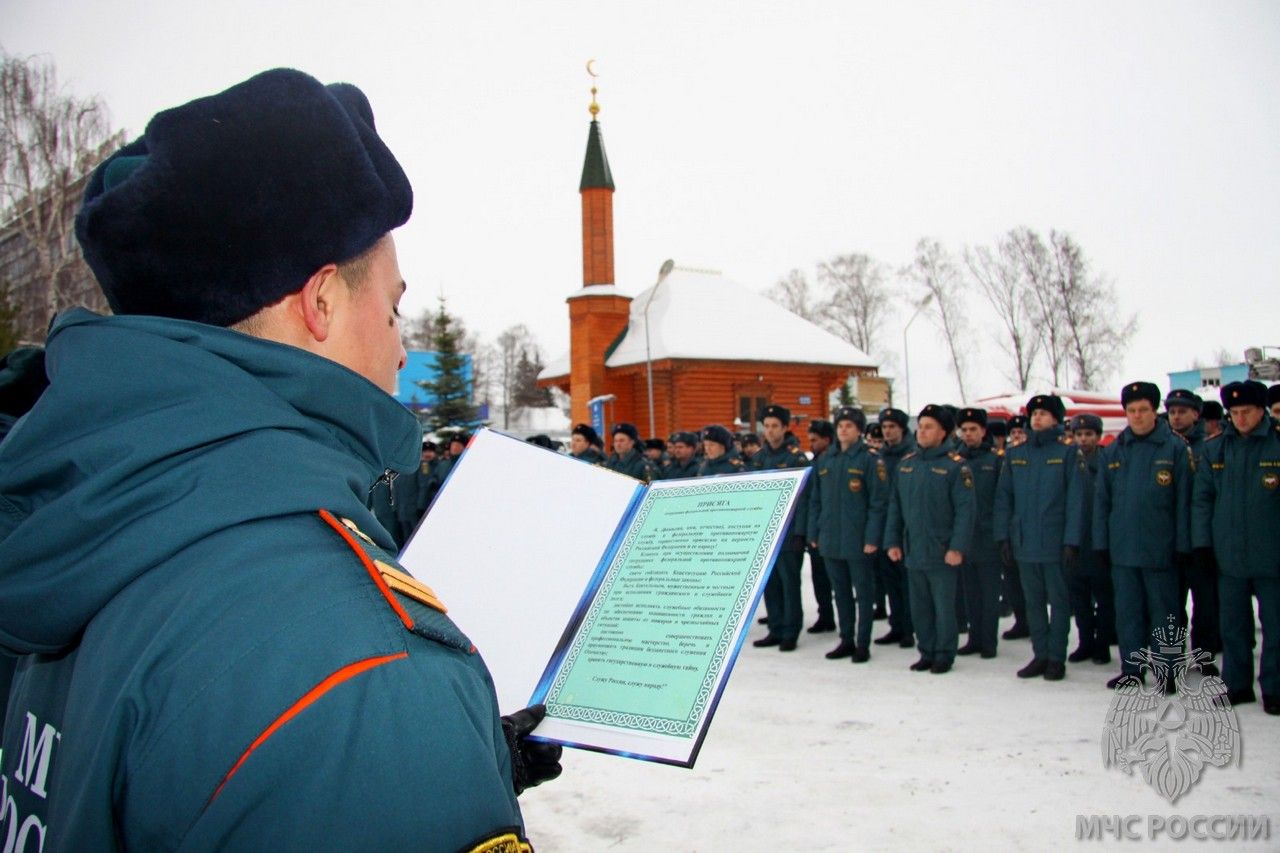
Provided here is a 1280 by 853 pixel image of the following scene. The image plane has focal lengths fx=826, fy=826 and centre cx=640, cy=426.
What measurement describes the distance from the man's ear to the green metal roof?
31.3 m

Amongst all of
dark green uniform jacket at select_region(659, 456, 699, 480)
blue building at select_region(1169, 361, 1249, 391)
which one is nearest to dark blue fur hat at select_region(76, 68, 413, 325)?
dark green uniform jacket at select_region(659, 456, 699, 480)

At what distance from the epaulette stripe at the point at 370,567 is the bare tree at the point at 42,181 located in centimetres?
2453

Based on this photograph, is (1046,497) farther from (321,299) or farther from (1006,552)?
(321,299)

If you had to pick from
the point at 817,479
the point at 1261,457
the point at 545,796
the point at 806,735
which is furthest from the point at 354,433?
the point at 817,479

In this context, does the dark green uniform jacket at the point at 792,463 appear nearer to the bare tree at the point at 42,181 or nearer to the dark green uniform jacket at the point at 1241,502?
the dark green uniform jacket at the point at 1241,502

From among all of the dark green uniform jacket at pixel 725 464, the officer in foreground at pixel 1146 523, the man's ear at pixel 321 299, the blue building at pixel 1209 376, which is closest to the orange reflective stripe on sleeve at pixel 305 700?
the man's ear at pixel 321 299

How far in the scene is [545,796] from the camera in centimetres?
429

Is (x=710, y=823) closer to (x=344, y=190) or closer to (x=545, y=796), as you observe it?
(x=545, y=796)

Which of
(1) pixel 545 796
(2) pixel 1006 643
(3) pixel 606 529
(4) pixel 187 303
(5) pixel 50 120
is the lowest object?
(2) pixel 1006 643

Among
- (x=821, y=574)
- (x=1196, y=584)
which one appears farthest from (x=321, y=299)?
(x=821, y=574)

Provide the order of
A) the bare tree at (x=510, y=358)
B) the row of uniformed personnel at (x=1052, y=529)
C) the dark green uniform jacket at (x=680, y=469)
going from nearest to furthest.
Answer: the row of uniformed personnel at (x=1052, y=529) < the dark green uniform jacket at (x=680, y=469) < the bare tree at (x=510, y=358)

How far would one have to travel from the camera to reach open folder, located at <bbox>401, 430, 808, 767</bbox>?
1576mm

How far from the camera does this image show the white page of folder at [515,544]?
1824mm

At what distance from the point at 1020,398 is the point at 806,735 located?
59.0 ft
